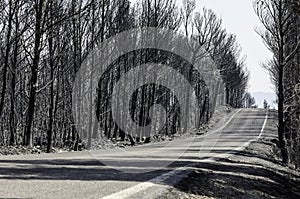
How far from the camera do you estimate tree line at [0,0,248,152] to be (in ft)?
80.9

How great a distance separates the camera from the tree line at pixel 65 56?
24.7 m

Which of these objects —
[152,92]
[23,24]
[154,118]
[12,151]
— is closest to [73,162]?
[12,151]

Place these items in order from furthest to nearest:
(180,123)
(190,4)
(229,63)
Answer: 1. (229,63)
2. (180,123)
3. (190,4)

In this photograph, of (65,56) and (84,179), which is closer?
(84,179)

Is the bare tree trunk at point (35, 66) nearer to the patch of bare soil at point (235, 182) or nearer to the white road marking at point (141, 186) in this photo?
the patch of bare soil at point (235, 182)

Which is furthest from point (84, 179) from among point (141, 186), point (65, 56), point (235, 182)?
point (65, 56)

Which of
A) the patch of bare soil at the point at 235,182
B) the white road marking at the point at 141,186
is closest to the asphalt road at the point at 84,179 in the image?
the white road marking at the point at 141,186

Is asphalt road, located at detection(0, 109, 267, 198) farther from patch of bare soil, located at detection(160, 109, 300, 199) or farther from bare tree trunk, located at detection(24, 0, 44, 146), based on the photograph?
bare tree trunk, located at detection(24, 0, 44, 146)

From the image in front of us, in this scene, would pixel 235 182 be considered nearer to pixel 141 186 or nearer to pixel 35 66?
pixel 141 186

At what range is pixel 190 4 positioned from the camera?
51281 millimetres

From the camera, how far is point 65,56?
3797 cm

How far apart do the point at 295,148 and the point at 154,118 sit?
20.3m

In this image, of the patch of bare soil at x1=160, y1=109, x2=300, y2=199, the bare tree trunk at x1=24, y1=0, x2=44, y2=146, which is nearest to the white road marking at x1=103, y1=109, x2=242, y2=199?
the patch of bare soil at x1=160, y1=109, x2=300, y2=199

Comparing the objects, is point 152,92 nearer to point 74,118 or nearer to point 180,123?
point 74,118
